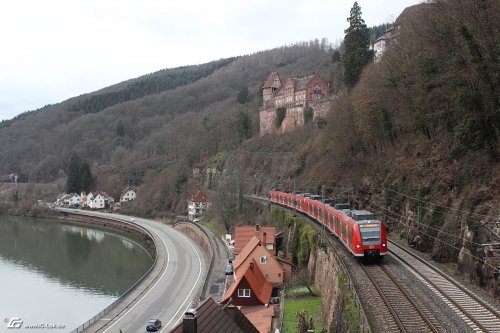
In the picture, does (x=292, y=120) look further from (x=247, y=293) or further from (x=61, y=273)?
(x=247, y=293)

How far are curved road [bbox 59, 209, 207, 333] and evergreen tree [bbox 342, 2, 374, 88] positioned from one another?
2315cm

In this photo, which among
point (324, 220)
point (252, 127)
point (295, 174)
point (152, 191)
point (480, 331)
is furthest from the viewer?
point (152, 191)

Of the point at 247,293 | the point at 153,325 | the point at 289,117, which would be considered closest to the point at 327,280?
the point at 247,293

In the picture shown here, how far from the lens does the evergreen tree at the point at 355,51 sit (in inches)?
1816

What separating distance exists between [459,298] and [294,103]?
2156 inches

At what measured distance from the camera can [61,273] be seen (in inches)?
1978

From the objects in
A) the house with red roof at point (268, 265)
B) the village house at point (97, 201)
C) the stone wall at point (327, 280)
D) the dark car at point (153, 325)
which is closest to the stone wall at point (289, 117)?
the house with red roof at point (268, 265)

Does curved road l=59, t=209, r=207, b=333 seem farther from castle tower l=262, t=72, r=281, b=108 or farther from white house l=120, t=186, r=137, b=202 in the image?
white house l=120, t=186, r=137, b=202

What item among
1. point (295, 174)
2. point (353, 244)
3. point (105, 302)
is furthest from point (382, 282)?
point (295, 174)

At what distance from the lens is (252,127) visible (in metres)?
82.9

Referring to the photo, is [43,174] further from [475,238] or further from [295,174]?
[475,238]

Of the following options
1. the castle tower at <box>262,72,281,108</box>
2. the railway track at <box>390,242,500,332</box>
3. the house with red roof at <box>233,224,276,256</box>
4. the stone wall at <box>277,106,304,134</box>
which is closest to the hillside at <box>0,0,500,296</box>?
the railway track at <box>390,242,500,332</box>

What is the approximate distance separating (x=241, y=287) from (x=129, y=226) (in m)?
51.0

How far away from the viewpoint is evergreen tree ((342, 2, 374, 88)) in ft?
151
